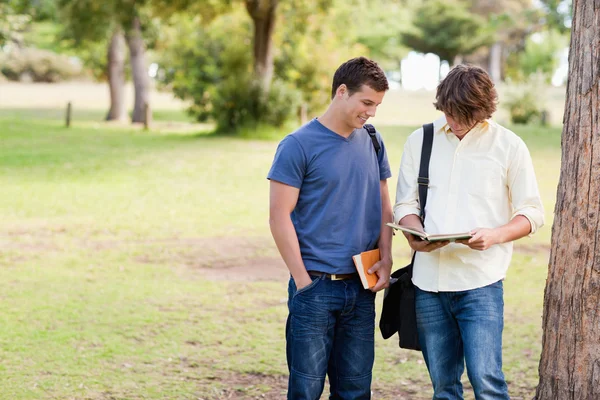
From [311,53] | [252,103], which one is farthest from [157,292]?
[311,53]

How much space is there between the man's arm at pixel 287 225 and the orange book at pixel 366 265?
0.75 feet

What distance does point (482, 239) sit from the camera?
3463 mm

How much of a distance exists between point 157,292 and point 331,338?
177 inches

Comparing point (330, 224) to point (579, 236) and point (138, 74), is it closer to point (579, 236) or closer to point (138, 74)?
point (579, 236)

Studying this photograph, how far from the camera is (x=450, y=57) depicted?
6675cm

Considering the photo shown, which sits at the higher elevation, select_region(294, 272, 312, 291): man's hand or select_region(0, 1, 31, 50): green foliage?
select_region(0, 1, 31, 50): green foliage

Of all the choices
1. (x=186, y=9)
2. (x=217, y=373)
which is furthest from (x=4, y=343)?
(x=186, y=9)

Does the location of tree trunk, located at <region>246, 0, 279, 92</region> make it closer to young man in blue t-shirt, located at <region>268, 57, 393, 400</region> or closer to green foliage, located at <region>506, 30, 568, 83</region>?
young man in blue t-shirt, located at <region>268, 57, 393, 400</region>

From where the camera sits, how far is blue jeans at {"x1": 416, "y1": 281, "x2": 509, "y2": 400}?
358cm

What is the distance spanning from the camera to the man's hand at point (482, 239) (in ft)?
11.4

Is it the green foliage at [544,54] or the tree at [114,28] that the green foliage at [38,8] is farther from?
the green foliage at [544,54]

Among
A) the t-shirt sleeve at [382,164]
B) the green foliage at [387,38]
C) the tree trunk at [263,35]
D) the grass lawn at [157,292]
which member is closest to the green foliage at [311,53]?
the tree trunk at [263,35]

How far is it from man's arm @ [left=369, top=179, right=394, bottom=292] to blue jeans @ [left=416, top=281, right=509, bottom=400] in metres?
0.17

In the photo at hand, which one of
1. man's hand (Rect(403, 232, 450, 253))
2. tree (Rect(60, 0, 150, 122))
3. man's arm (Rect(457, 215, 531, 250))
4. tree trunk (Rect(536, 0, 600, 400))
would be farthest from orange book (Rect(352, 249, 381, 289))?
tree (Rect(60, 0, 150, 122))
